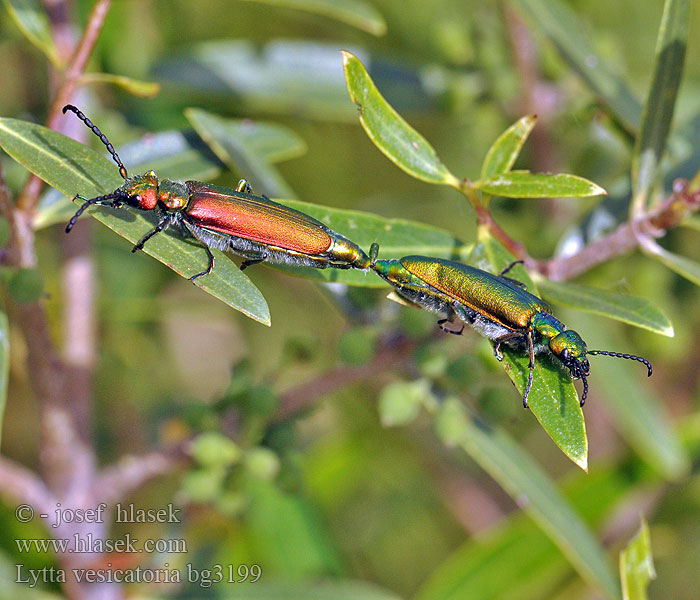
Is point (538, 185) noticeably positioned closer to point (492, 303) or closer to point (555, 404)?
point (492, 303)

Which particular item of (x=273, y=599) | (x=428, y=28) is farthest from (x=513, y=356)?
(x=428, y=28)

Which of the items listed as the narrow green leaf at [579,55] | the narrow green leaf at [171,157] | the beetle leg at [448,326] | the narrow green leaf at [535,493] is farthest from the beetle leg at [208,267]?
the narrow green leaf at [579,55]

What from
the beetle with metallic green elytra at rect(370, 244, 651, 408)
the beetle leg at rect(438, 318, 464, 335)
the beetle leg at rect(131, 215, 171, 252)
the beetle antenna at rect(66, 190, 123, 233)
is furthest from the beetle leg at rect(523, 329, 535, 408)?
the beetle antenna at rect(66, 190, 123, 233)

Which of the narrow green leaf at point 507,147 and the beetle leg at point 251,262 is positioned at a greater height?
the narrow green leaf at point 507,147

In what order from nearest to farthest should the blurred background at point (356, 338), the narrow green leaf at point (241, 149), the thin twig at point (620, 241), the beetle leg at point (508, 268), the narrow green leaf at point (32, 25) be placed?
the beetle leg at point (508, 268) < the thin twig at point (620, 241) < the narrow green leaf at point (32, 25) < the narrow green leaf at point (241, 149) < the blurred background at point (356, 338)

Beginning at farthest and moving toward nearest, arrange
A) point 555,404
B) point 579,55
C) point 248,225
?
point 579,55, point 248,225, point 555,404

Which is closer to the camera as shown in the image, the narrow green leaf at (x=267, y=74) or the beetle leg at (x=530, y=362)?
the beetle leg at (x=530, y=362)

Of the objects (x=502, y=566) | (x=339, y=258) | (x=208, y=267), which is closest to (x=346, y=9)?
(x=339, y=258)

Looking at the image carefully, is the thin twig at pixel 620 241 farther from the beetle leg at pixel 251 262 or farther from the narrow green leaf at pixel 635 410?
the narrow green leaf at pixel 635 410
